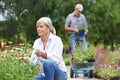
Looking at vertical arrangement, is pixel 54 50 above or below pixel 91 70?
above

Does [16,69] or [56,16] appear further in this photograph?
[56,16]

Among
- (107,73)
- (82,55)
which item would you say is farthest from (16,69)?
(82,55)

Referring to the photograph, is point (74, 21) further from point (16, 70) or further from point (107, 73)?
point (16, 70)

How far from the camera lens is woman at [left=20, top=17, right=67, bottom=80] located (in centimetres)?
776

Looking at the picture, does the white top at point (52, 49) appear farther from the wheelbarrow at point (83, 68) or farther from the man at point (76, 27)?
the man at point (76, 27)

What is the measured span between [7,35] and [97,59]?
16042 millimetres

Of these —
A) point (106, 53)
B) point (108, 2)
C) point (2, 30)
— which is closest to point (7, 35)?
point (2, 30)

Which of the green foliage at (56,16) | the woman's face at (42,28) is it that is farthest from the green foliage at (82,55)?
the green foliage at (56,16)

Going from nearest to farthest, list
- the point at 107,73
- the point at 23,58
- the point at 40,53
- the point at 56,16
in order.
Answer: the point at 40,53 → the point at 23,58 → the point at 107,73 → the point at 56,16

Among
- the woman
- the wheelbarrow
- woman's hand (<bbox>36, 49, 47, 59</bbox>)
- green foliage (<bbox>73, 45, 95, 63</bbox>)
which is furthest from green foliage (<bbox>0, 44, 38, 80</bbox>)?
A: green foliage (<bbox>73, 45, 95, 63</bbox>)

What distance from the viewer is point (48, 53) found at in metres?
7.78

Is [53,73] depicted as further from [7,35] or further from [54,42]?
[7,35]

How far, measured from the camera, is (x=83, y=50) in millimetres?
13469

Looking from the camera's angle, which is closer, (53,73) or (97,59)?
(53,73)
